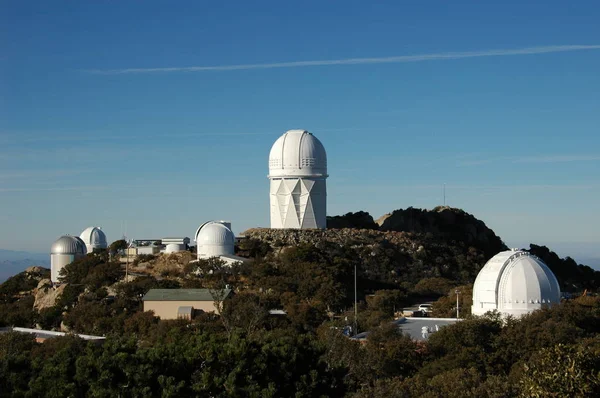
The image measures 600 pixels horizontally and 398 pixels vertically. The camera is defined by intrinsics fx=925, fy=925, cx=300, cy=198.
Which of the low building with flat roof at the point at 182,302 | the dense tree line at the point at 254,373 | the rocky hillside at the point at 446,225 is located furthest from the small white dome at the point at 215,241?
the dense tree line at the point at 254,373

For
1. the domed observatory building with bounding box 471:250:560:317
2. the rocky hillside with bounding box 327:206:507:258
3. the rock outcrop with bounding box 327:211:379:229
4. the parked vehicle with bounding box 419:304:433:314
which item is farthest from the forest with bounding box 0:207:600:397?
the rock outcrop with bounding box 327:211:379:229

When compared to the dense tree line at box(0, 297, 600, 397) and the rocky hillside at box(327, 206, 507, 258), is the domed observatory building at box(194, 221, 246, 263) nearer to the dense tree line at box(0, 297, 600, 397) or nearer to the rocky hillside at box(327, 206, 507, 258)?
the rocky hillside at box(327, 206, 507, 258)

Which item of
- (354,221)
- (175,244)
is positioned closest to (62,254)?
(175,244)

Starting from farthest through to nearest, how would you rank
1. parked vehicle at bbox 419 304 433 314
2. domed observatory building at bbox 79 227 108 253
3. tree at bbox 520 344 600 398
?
1. domed observatory building at bbox 79 227 108 253
2. parked vehicle at bbox 419 304 433 314
3. tree at bbox 520 344 600 398

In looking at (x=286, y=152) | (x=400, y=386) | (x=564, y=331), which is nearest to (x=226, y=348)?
(x=400, y=386)

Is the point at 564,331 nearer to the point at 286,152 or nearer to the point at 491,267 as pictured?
the point at 491,267

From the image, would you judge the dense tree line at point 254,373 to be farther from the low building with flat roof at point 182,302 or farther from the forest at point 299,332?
the low building with flat roof at point 182,302

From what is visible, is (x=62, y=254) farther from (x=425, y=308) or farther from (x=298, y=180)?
(x=425, y=308)
